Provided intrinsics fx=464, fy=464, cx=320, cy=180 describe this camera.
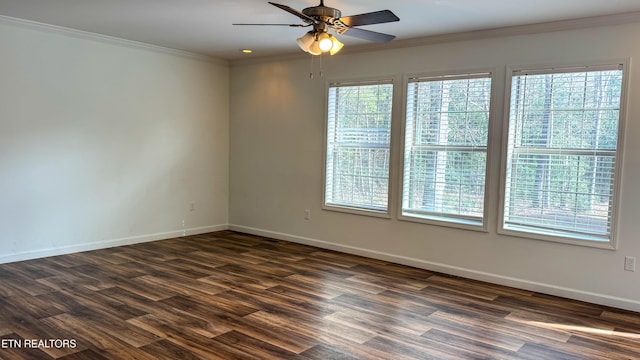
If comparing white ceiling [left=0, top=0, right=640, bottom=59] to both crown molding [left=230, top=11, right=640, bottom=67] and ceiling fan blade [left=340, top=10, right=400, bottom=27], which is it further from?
ceiling fan blade [left=340, top=10, right=400, bottom=27]

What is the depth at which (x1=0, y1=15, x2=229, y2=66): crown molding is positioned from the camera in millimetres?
4625

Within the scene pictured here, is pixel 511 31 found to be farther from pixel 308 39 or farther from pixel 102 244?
pixel 102 244

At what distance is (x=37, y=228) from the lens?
494cm

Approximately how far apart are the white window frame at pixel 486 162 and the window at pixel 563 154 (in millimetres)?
174

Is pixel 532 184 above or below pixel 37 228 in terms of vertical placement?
above

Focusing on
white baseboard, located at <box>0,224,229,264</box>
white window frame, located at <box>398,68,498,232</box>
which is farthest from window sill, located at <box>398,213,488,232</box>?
white baseboard, located at <box>0,224,229,264</box>

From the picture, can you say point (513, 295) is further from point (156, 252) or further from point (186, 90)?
point (186, 90)

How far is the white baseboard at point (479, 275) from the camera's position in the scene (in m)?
3.98

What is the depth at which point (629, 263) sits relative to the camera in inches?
153

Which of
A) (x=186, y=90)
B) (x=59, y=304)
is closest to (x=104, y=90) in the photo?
(x=186, y=90)

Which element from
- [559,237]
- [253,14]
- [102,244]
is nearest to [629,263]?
[559,237]

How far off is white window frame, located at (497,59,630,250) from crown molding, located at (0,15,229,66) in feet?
13.0

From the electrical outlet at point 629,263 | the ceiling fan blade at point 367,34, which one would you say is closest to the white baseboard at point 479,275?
the electrical outlet at point 629,263

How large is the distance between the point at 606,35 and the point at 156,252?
5.01 meters
